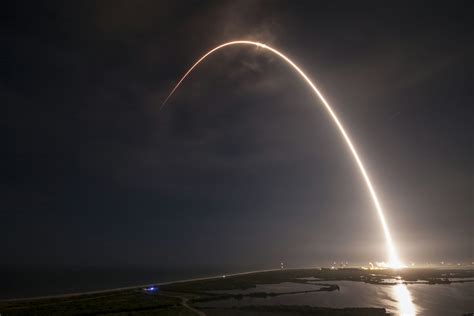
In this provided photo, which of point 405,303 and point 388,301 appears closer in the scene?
point 405,303

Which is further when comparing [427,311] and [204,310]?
[427,311]

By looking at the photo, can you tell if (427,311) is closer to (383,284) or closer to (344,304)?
(344,304)

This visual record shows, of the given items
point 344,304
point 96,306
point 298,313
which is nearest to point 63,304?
point 96,306

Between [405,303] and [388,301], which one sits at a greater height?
[388,301]

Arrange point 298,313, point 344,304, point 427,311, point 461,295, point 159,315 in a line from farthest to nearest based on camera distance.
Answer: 1. point 461,295
2. point 344,304
3. point 427,311
4. point 298,313
5. point 159,315

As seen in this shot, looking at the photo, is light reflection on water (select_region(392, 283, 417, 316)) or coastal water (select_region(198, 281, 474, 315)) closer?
light reflection on water (select_region(392, 283, 417, 316))

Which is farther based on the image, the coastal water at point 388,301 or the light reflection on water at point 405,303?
the coastal water at point 388,301

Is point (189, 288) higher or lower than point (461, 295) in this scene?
higher

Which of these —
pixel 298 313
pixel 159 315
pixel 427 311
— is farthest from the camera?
pixel 427 311

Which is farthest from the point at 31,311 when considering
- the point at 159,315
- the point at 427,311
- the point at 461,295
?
the point at 461,295
